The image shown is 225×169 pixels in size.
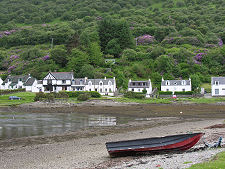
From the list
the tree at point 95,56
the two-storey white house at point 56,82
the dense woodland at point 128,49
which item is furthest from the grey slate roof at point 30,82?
the tree at point 95,56

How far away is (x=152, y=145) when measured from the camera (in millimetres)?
17703

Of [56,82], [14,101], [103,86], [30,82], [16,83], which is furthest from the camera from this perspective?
[16,83]

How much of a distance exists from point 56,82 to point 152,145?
2364 inches

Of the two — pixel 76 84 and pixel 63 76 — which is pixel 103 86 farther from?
pixel 63 76

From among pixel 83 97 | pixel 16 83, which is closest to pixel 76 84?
pixel 83 97

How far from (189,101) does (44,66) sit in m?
51.6

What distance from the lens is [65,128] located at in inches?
1175

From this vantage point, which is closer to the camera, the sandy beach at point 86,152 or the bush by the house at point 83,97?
the sandy beach at point 86,152

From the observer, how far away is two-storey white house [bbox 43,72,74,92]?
73938mm

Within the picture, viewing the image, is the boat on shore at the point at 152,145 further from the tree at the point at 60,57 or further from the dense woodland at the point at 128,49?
the tree at the point at 60,57

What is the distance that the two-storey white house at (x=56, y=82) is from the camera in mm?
73938

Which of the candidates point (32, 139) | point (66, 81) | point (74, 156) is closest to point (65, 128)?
point (32, 139)

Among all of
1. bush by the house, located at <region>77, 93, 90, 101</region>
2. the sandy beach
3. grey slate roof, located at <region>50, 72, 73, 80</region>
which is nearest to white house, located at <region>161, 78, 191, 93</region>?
bush by the house, located at <region>77, 93, 90, 101</region>

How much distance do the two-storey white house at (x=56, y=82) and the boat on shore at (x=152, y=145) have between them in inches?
2267
